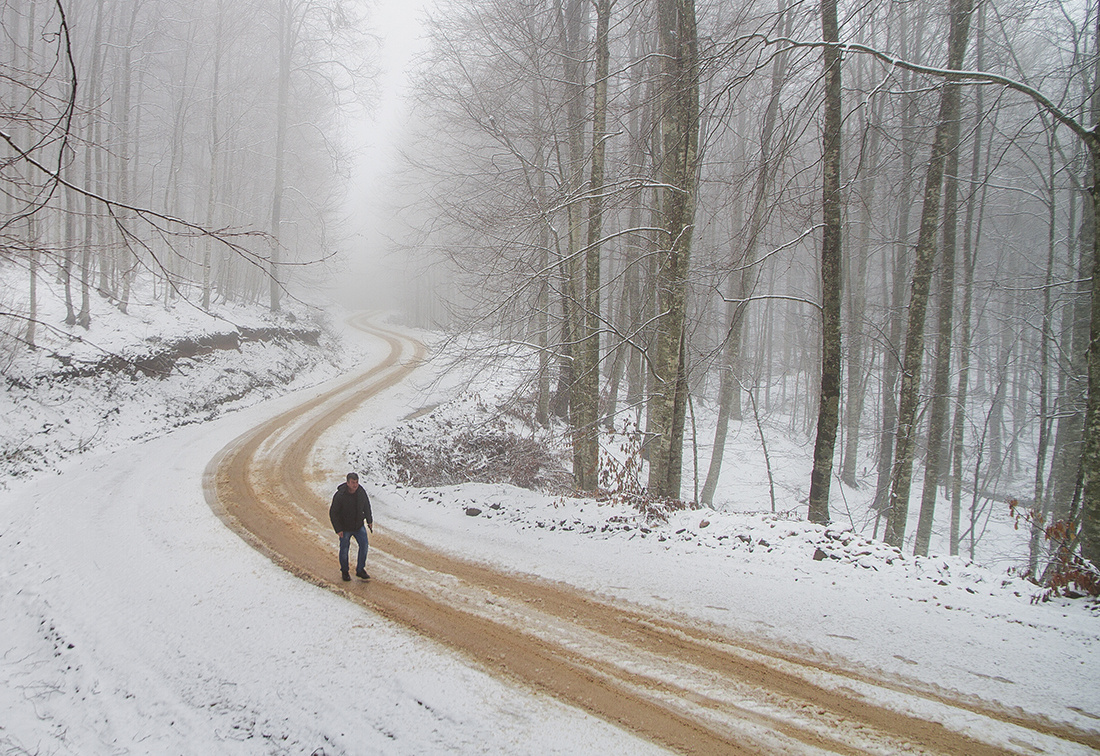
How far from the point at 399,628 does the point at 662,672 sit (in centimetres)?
282

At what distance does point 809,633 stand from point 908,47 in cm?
1720

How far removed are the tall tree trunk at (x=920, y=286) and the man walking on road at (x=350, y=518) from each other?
839 cm

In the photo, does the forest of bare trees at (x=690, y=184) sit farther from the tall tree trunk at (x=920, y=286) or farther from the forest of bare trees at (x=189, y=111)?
the forest of bare trees at (x=189, y=111)

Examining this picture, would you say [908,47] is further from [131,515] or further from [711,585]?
[131,515]

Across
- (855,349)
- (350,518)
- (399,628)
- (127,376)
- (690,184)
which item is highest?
(690,184)

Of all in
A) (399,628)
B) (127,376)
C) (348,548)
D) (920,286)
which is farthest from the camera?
(127,376)

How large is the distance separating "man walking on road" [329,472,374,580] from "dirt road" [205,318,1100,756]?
0.24m

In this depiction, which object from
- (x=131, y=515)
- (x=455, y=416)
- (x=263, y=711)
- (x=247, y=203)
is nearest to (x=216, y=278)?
(x=247, y=203)

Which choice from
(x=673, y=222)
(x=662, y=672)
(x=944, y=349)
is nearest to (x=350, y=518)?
(x=662, y=672)

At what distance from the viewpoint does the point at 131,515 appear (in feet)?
29.0

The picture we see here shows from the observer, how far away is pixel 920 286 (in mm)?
8656

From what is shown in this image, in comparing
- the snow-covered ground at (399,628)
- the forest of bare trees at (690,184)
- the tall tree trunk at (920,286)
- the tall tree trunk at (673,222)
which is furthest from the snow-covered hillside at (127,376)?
the tall tree trunk at (920,286)

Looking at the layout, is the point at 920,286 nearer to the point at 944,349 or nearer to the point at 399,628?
the point at 944,349

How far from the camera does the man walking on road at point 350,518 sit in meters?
6.83
